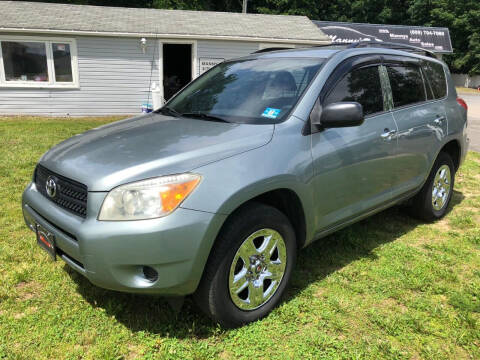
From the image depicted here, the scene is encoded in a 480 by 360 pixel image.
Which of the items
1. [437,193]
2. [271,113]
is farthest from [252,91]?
[437,193]

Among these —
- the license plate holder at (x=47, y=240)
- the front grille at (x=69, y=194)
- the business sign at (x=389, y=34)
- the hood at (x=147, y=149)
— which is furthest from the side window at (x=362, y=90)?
the business sign at (x=389, y=34)

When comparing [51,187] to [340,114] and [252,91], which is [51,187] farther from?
[340,114]

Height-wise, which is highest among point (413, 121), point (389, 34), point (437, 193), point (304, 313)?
point (389, 34)

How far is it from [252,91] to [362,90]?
3.09 feet

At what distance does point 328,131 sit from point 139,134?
54.1 inches

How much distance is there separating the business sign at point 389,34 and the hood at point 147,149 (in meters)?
21.7

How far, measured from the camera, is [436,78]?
14.6 ft

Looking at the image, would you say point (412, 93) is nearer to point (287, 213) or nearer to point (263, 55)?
point (263, 55)

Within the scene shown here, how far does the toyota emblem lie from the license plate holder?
8.9 inches

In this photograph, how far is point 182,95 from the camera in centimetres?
389

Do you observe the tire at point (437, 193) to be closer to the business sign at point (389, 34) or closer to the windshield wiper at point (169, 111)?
the windshield wiper at point (169, 111)

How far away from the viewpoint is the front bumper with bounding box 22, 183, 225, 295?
2.17 metres

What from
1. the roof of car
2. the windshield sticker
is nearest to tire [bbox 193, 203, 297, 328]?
the windshield sticker

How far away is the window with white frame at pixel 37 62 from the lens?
1258cm
